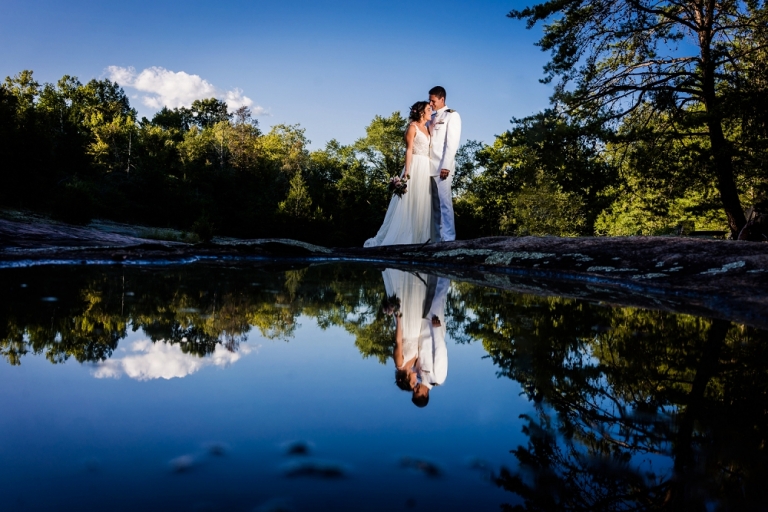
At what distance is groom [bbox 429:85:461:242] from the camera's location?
29.4 ft

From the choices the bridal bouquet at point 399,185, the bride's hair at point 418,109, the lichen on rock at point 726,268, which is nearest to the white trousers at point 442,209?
the bridal bouquet at point 399,185

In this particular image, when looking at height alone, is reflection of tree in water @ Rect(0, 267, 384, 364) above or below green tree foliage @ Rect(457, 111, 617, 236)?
below

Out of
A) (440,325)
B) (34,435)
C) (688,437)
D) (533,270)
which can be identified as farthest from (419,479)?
(533,270)

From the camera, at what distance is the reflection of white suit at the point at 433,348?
1.53 metres

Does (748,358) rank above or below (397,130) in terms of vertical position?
below

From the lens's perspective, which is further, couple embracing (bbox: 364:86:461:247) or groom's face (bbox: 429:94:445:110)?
couple embracing (bbox: 364:86:461:247)

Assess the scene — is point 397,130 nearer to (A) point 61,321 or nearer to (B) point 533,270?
(B) point 533,270

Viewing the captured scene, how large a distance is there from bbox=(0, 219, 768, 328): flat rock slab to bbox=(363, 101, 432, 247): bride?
1742 mm

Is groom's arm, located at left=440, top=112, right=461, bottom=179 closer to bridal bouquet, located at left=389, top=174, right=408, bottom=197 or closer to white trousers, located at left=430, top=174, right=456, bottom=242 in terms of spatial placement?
white trousers, located at left=430, top=174, right=456, bottom=242

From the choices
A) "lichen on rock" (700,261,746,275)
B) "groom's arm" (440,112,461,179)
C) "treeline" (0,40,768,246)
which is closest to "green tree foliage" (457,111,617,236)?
"treeline" (0,40,768,246)

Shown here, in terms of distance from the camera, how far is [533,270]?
5543 millimetres

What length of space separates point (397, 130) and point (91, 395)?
3832 cm

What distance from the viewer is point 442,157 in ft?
30.0

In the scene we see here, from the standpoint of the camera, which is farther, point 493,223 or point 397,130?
point 397,130
